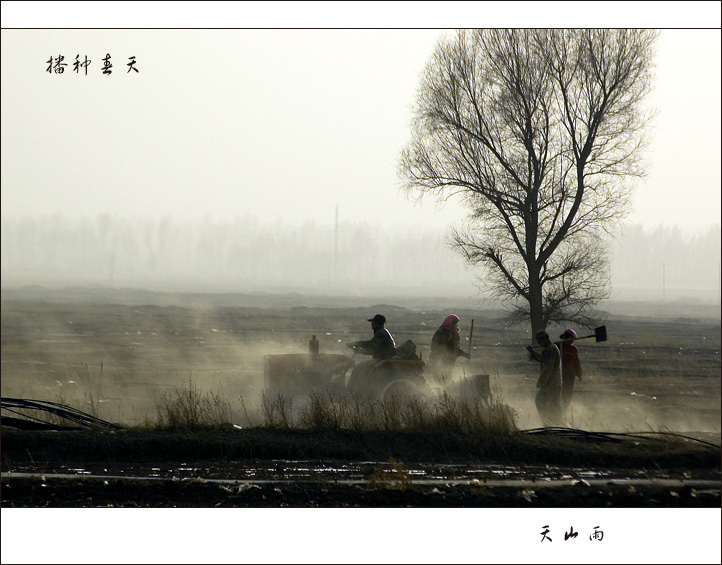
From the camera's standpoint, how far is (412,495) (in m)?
8.59

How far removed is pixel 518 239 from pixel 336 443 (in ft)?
22.7

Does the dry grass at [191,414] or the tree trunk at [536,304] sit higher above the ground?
the tree trunk at [536,304]

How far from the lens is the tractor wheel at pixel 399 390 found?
1171 centimetres

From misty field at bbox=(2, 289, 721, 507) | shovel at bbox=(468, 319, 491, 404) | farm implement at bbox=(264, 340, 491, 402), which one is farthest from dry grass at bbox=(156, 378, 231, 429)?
shovel at bbox=(468, 319, 491, 404)

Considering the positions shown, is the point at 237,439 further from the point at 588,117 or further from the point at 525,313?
the point at 588,117

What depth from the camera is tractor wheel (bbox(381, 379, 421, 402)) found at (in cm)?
1171

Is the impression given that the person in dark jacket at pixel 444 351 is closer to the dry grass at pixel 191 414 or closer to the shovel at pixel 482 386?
the shovel at pixel 482 386

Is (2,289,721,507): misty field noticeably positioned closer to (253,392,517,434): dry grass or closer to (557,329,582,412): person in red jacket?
(253,392,517,434): dry grass

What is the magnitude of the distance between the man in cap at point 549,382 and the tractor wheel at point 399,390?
196 cm

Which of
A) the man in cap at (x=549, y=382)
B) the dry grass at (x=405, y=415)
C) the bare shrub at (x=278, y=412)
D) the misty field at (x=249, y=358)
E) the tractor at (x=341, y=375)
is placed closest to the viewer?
the dry grass at (x=405, y=415)

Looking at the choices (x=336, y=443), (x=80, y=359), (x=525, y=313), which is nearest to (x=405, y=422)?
(x=336, y=443)

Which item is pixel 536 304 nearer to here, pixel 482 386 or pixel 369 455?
pixel 482 386

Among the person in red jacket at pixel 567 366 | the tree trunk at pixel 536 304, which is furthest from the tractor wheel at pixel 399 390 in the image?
the tree trunk at pixel 536 304

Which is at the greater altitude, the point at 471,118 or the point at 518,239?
the point at 471,118
